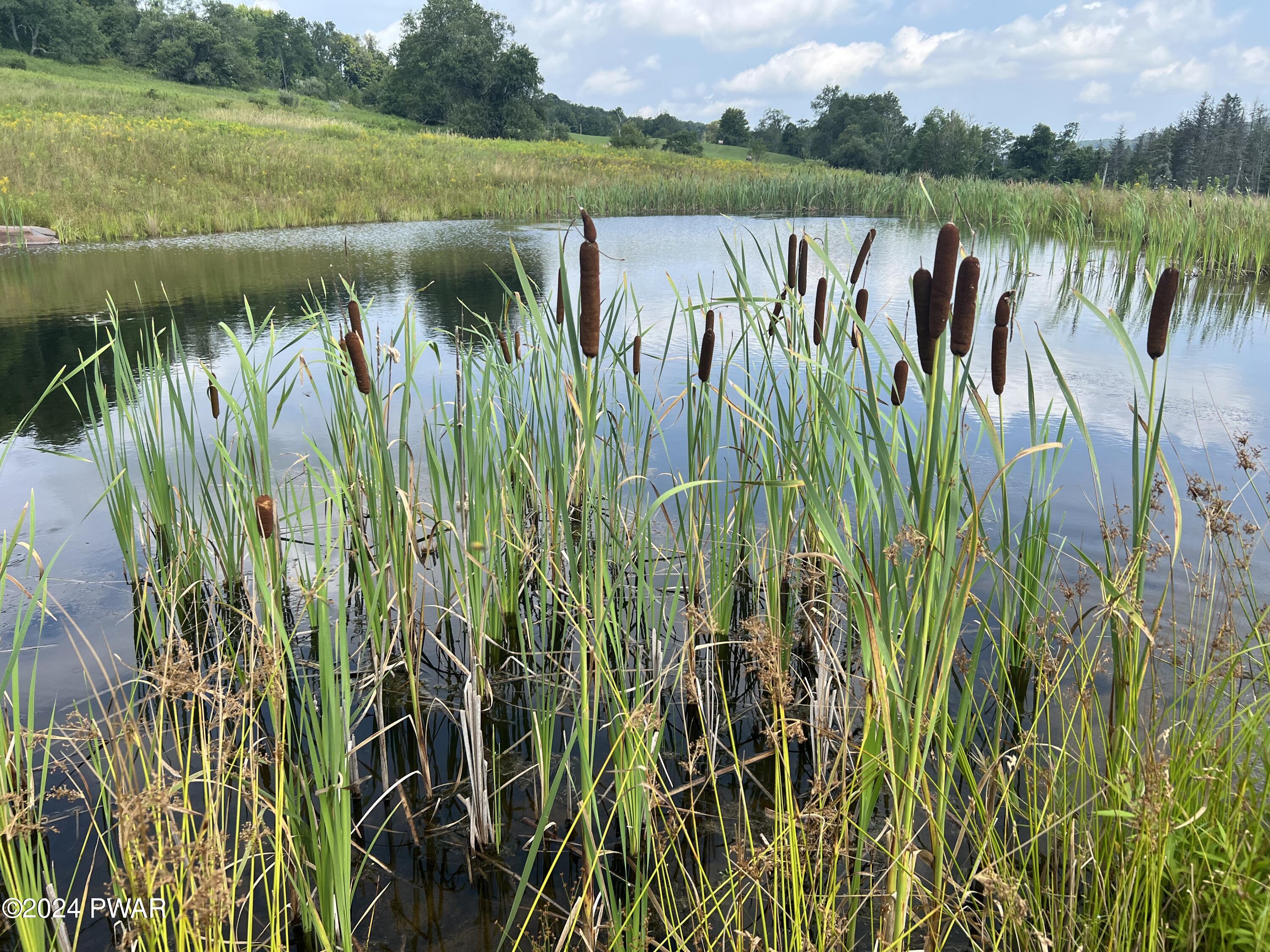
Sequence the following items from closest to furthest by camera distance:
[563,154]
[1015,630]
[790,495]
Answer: [790,495], [1015,630], [563,154]

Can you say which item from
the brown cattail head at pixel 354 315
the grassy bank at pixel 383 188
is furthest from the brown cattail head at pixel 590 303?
the grassy bank at pixel 383 188

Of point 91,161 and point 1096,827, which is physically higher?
point 91,161

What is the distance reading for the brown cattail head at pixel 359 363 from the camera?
162 cm

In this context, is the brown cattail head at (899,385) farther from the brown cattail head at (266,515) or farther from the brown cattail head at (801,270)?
the brown cattail head at (266,515)

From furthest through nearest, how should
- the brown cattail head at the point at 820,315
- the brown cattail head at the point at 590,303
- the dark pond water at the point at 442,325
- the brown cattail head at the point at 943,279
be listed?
the dark pond water at the point at 442,325
the brown cattail head at the point at 820,315
the brown cattail head at the point at 590,303
the brown cattail head at the point at 943,279

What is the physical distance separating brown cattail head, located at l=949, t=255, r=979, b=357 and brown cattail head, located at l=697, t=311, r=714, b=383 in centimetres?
83

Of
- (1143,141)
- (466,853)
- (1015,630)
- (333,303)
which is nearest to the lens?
(466,853)

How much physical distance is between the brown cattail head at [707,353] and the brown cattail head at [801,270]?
0.25 meters

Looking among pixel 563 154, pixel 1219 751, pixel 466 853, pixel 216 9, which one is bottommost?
pixel 466 853

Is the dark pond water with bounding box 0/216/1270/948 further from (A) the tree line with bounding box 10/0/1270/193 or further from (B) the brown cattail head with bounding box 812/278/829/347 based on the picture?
(A) the tree line with bounding box 10/0/1270/193

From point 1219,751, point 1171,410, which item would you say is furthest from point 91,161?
point 1219,751

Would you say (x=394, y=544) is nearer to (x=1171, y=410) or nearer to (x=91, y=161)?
(x=1171, y=410)

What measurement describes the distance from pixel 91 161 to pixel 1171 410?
1847 cm

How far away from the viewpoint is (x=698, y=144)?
49.2 metres
